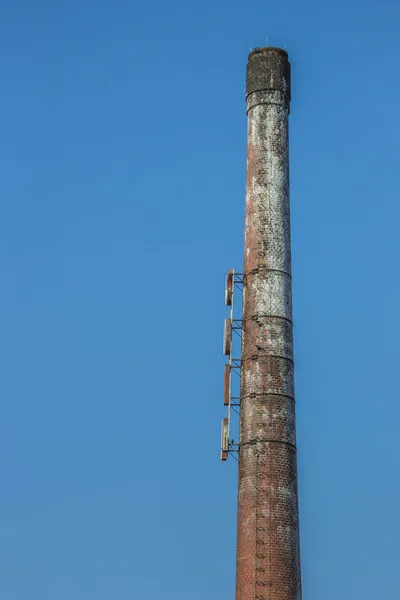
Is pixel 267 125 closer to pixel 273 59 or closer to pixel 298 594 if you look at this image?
pixel 273 59

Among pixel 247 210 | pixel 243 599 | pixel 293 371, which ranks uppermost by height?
pixel 247 210

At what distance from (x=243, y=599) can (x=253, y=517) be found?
8.85 feet

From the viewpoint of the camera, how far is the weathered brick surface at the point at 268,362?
37.0 m

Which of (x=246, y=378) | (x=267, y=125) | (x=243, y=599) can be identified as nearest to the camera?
(x=243, y=599)

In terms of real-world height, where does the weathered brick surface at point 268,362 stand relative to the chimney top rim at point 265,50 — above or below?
below

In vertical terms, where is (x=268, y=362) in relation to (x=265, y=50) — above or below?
below

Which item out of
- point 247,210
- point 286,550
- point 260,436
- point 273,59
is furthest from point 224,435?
point 273,59

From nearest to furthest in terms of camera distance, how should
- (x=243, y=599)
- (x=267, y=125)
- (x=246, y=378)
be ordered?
(x=243, y=599), (x=246, y=378), (x=267, y=125)

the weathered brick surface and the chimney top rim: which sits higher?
the chimney top rim

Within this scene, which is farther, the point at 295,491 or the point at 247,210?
the point at 247,210

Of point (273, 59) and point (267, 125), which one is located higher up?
point (273, 59)

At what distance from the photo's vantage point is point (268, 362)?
129 feet

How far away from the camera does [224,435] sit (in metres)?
39.6

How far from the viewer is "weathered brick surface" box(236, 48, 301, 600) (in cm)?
3703
